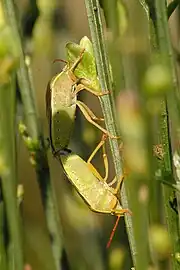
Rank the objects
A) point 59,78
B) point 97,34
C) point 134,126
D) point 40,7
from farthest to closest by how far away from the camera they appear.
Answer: point 40,7, point 59,78, point 97,34, point 134,126

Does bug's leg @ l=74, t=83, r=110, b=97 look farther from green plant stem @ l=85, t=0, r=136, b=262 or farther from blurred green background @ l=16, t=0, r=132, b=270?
blurred green background @ l=16, t=0, r=132, b=270

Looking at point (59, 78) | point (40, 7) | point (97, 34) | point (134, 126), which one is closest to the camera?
point (134, 126)

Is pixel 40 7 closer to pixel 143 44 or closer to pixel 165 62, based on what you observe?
pixel 143 44

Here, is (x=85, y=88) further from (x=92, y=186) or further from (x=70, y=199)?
(x=70, y=199)

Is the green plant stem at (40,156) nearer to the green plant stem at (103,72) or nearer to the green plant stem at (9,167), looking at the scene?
the green plant stem at (9,167)

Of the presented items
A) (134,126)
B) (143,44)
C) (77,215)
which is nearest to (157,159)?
(143,44)

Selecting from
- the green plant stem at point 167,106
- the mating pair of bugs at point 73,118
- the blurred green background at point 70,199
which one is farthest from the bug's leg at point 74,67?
the blurred green background at point 70,199

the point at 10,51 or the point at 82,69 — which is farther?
the point at 82,69

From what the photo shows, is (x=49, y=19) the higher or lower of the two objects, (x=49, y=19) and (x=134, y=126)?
the higher
